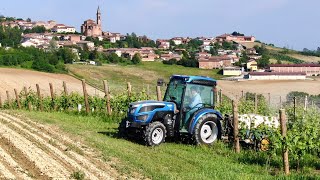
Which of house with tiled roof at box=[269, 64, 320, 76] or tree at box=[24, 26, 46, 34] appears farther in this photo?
tree at box=[24, 26, 46, 34]

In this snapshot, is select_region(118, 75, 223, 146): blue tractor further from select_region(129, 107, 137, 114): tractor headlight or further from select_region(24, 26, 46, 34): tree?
select_region(24, 26, 46, 34): tree

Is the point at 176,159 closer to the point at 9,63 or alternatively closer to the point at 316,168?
the point at 316,168

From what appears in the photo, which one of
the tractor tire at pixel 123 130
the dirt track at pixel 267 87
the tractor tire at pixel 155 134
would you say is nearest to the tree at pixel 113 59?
the dirt track at pixel 267 87

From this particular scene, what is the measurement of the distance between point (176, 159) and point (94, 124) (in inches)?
245

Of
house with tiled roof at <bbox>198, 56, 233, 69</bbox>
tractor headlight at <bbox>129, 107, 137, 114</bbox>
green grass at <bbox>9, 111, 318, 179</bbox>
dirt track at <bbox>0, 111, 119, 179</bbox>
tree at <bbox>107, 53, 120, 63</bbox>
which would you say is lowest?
house with tiled roof at <bbox>198, 56, 233, 69</bbox>

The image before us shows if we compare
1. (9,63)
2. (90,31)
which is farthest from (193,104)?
(90,31)

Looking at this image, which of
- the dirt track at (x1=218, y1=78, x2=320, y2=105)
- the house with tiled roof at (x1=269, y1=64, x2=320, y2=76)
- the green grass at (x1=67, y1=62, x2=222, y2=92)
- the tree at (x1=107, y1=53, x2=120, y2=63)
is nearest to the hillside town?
the house with tiled roof at (x1=269, y1=64, x2=320, y2=76)

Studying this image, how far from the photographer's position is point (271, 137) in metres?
9.93

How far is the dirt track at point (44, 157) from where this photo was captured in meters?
8.25

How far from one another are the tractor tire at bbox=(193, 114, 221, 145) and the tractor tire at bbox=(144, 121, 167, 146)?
0.85 metres

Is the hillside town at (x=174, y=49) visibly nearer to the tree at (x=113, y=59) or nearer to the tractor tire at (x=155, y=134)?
the tree at (x=113, y=59)

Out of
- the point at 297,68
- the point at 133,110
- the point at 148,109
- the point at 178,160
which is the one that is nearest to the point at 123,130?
the point at 133,110

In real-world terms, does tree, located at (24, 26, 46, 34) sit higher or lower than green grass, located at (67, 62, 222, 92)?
higher

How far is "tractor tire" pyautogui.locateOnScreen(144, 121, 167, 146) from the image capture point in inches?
456
